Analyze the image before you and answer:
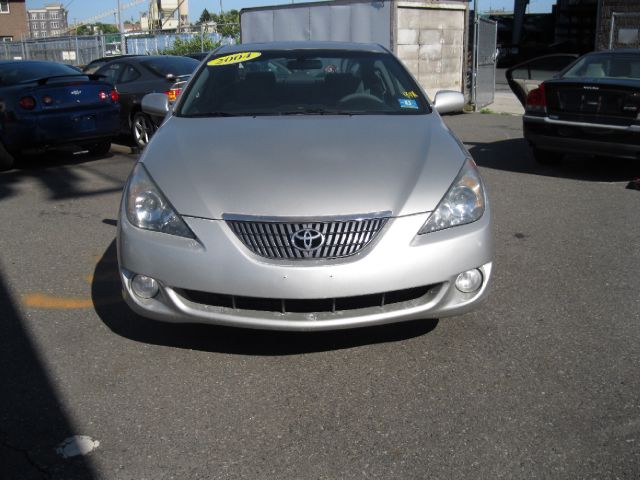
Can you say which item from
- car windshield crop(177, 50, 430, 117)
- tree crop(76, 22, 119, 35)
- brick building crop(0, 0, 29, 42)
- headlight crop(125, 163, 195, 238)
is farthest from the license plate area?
tree crop(76, 22, 119, 35)

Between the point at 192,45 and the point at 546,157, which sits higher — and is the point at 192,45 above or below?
above

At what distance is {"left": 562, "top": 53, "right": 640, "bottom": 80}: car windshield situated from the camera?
8281mm

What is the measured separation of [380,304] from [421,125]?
135 centimetres

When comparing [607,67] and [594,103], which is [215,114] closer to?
[594,103]

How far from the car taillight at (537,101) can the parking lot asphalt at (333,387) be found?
3395 millimetres

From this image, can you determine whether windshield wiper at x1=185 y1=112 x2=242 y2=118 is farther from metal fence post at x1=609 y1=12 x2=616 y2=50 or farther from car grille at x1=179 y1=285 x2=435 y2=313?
metal fence post at x1=609 y1=12 x2=616 y2=50

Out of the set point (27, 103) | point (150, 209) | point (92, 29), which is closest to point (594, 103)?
point (150, 209)

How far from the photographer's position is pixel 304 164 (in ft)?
11.9

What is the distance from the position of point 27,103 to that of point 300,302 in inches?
267

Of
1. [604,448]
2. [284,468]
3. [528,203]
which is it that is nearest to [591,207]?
[528,203]

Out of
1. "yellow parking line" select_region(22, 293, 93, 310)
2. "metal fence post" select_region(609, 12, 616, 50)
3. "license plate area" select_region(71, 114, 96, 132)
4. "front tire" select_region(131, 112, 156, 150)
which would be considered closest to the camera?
"yellow parking line" select_region(22, 293, 93, 310)

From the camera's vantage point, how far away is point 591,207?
271 inches

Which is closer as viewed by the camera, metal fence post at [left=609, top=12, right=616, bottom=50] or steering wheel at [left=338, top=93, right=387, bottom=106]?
steering wheel at [left=338, top=93, right=387, bottom=106]

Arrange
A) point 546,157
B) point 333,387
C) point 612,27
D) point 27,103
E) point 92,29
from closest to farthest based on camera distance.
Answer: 1. point 333,387
2. point 27,103
3. point 546,157
4. point 612,27
5. point 92,29
